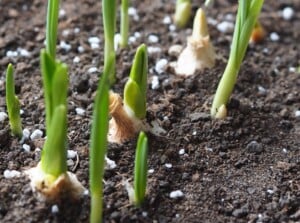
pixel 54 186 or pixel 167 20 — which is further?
pixel 167 20

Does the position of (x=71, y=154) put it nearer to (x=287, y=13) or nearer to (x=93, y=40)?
(x=93, y=40)

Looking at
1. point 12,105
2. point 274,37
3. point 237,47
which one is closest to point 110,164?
point 12,105

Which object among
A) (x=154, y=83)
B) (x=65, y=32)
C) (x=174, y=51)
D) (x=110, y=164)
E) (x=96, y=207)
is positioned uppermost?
(x=65, y=32)

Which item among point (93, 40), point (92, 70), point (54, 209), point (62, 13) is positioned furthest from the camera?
point (62, 13)

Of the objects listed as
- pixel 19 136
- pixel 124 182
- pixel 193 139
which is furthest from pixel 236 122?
pixel 19 136

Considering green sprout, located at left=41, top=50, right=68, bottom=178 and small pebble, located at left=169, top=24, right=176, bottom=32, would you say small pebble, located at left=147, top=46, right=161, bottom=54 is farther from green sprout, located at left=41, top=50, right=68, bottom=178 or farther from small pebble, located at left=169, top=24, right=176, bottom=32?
green sprout, located at left=41, top=50, right=68, bottom=178

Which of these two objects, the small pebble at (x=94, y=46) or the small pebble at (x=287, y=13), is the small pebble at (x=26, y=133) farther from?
the small pebble at (x=287, y=13)
